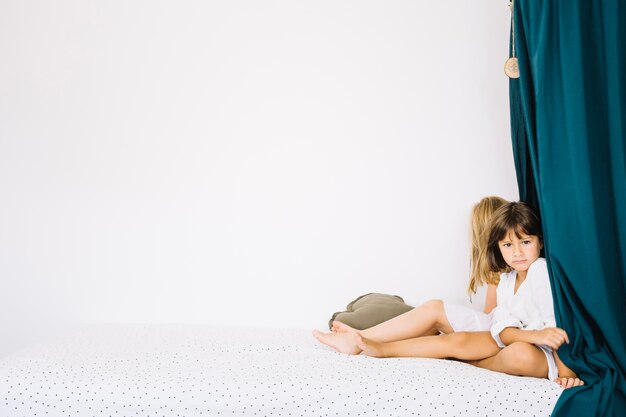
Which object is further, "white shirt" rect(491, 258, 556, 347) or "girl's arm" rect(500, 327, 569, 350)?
"white shirt" rect(491, 258, 556, 347)

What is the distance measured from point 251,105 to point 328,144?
425mm

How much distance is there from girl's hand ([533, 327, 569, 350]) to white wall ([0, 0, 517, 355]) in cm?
106

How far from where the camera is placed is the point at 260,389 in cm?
168

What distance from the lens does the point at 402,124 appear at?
9.29ft

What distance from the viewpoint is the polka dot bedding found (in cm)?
165

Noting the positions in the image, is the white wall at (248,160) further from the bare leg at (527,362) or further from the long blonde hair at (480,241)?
the bare leg at (527,362)

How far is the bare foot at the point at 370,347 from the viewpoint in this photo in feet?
6.53

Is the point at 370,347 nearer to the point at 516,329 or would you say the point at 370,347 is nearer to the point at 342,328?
the point at 342,328

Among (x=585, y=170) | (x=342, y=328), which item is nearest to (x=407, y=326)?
(x=342, y=328)

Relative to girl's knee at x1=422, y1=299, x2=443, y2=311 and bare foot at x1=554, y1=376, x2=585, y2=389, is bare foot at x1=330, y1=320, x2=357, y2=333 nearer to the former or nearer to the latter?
girl's knee at x1=422, y1=299, x2=443, y2=311

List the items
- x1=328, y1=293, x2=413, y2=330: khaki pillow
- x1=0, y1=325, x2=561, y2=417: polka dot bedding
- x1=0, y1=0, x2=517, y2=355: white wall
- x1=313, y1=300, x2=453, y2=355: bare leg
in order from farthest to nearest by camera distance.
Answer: x1=0, y1=0, x2=517, y2=355: white wall < x1=328, y1=293, x2=413, y2=330: khaki pillow < x1=313, y1=300, x2=453, y2=355: bare leg < x1=0, y1=325, x2=561, y2=417: polka dot bedding

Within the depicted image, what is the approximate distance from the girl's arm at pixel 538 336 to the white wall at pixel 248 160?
0.90m

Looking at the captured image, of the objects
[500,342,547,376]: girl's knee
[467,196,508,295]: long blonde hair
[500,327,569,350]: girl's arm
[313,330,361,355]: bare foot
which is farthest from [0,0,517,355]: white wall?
[500,342,547,376]: girl's knee

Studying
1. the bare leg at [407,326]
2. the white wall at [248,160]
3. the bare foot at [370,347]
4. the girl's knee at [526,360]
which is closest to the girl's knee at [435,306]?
the bare leg at [407,326]
